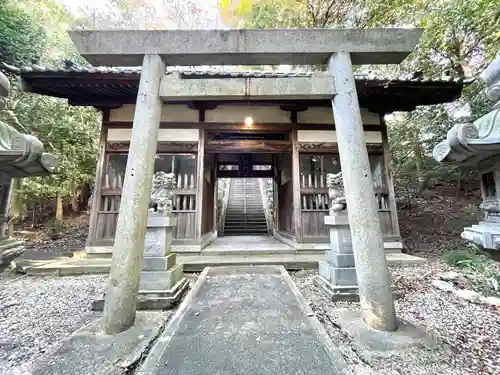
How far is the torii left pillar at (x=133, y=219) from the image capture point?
2.33m

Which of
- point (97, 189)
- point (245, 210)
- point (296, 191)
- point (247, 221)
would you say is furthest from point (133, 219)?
point (245, 210)

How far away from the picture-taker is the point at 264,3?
7859 millimetres

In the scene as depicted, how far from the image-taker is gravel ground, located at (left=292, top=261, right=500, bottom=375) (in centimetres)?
189

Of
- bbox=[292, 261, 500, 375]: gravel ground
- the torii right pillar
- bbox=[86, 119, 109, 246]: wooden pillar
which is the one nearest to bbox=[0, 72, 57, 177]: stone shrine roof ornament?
the torii right pillar

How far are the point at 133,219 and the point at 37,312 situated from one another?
2263mm

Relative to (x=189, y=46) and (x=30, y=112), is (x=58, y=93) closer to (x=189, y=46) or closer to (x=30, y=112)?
(x=30, y=112)

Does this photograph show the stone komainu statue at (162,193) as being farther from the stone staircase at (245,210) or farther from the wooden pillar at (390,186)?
the stone staircase at (245,210)

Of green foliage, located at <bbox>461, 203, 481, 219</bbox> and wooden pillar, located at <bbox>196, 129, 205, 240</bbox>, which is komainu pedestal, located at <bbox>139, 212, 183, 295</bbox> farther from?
green foliage, located at <bbox>461, 203, 481, 219</bbox>

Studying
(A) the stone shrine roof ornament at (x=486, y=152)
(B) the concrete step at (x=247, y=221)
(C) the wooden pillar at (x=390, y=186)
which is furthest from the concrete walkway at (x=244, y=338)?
(B) the concrete step at (x=247, y=221)

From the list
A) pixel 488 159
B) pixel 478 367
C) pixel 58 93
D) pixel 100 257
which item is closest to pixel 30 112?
pixel 58 93

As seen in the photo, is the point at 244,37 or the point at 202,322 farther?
the point at 244,37

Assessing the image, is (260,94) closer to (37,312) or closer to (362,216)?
(362,216)

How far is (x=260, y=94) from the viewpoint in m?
2.88

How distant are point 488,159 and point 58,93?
7618 millimetres
